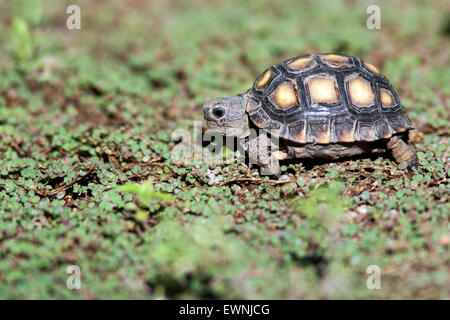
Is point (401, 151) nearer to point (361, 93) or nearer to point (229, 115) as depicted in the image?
point (361, 93)

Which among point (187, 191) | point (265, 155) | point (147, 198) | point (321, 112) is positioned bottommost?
point (147, 198)

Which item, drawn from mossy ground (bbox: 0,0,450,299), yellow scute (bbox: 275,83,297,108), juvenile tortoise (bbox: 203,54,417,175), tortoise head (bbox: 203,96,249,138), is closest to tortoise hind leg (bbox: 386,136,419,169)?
juvenile tortoise (bbox: 203,54,417,175)

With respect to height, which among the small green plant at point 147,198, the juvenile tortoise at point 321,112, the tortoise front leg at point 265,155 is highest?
the juvenile tortoise at point 321,112

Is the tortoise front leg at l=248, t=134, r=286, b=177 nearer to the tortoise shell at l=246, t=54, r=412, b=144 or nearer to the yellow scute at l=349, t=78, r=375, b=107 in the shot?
the tortoise shell at l=246, t=54, r=412, b=144

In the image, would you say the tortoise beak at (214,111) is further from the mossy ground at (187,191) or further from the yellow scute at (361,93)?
the yellow scute at (361,93)

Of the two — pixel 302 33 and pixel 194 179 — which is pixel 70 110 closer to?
pixel 194 179

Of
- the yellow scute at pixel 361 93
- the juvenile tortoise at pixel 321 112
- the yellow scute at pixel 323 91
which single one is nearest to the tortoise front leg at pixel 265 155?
the juvenile tortoise at pixel 321 112

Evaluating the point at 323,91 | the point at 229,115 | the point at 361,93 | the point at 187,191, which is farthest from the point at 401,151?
the point at 187,191
